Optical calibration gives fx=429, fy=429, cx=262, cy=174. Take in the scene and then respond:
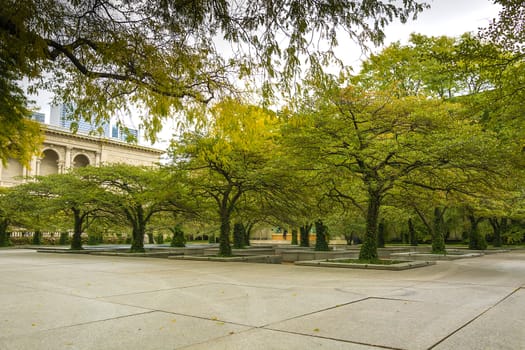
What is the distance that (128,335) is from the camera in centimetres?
538

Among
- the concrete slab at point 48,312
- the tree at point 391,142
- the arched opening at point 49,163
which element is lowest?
the concrete slab at point 48,312

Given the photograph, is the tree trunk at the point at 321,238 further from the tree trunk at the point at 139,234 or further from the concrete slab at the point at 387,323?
the concrete slab at the point at 387,323

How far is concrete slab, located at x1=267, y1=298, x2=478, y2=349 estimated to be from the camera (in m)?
5.18

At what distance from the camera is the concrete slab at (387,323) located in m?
5.18

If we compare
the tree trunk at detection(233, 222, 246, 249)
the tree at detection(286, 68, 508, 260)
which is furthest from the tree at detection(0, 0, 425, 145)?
the tree trunk at detection(233, 222, 246, 249)

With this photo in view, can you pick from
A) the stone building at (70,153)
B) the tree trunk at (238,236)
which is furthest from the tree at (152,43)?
the stone building at (70,153)

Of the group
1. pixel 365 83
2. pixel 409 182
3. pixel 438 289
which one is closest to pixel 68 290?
pixel 438 289

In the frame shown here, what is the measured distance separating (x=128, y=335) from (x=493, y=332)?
4.68 metres

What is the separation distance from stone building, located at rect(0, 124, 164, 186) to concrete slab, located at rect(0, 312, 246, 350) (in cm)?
6016

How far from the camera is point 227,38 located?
20.8 ft

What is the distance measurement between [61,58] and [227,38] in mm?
3288

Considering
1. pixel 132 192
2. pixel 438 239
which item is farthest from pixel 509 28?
pixel 132 192

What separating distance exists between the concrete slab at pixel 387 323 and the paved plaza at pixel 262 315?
0.01m

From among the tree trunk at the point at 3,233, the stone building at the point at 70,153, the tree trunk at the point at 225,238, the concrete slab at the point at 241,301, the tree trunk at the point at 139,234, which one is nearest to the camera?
the concrete slab at the point at 241,301
